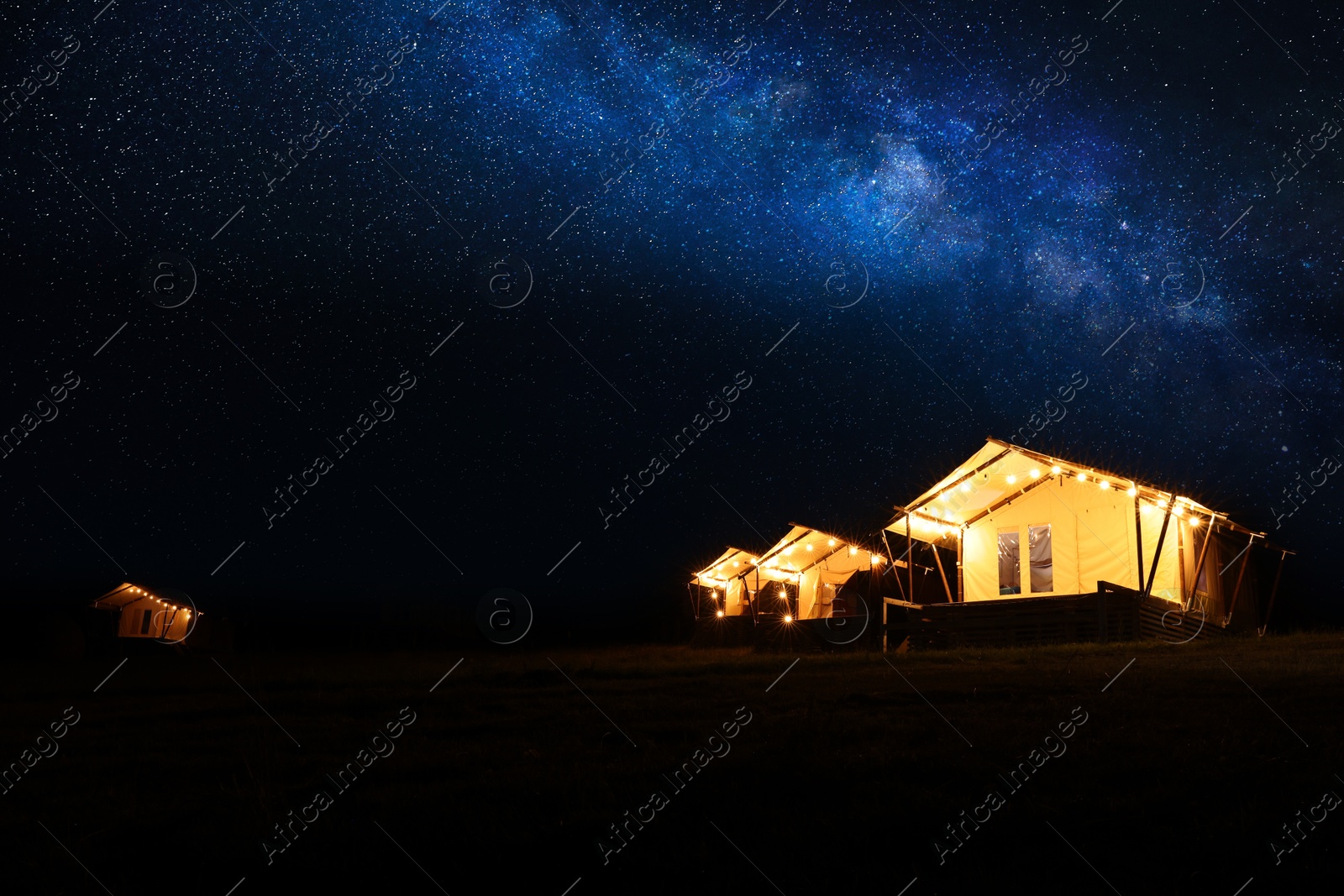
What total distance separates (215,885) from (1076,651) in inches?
516

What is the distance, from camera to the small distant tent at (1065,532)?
803 inches

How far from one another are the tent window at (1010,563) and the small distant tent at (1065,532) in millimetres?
20

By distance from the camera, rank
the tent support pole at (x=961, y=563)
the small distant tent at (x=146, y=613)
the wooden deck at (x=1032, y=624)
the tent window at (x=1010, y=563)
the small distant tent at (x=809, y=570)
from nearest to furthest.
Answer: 1. the wooden deck at (x=1032, y=624)
2. the tent window at (x=1010, y=563)
3. the tent support pole at (x=961, y=563)
4. the small distant tent at (x=809, y=570)
5. the small distant tent at (x=146, y=613)

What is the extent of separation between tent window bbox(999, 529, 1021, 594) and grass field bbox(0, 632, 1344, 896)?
11.7 metres

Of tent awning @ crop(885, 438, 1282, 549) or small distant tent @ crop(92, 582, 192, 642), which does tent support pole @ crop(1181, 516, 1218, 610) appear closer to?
A: tent awning @ crop(885, 438, 1282, 549)

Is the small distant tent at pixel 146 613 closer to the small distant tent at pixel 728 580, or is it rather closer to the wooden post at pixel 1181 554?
the small distant tent at pixel 728 580

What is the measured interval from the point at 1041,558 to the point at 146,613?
145ft

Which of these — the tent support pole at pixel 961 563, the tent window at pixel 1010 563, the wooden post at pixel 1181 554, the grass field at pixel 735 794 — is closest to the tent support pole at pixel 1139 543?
the wooden post at pixel 1181 554

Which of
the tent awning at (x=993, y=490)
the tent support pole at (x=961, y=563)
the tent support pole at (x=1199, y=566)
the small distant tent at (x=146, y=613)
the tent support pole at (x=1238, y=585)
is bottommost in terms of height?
the tent support pole at (x=1238, y=585)

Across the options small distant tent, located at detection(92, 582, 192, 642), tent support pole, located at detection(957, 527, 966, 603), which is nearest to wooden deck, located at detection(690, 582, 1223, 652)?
tent support pole, located at detection(957, 527, 966, 603)

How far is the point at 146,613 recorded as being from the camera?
4812 centimetres

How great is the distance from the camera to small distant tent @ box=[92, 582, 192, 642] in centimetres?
4675

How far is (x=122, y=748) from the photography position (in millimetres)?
8859

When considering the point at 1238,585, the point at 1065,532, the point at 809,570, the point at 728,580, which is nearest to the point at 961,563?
the point at 1065,532
